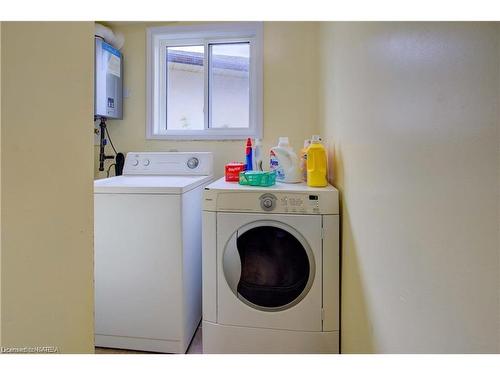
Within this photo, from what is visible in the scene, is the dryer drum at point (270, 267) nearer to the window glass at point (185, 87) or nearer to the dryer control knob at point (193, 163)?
the dryer control knob at point (193, 163)

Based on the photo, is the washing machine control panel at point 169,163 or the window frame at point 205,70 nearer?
the washing machine control panel at point 169,163

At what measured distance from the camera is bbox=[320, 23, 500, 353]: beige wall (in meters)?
0.43

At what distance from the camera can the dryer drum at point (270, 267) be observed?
4.63ft

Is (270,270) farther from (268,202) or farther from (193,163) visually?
(193,163)

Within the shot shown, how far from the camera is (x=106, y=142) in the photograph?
90.9 inches

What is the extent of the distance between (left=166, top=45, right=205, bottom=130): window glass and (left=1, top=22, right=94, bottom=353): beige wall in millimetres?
1710

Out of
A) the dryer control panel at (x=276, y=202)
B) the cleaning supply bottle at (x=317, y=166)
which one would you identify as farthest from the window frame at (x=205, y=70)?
the dryer control panel at (x=276, y=202)

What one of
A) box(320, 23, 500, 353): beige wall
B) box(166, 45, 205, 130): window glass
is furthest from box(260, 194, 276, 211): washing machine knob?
box(166, 45, 205, 130): window glass

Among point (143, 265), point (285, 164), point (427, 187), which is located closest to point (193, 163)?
point (285, 164)

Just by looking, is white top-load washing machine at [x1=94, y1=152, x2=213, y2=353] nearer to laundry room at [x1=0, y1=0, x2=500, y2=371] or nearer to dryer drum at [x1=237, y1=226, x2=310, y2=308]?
laundry room at [x1=0, y1=0, x2=500, y2=371]

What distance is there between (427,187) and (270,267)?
986 millimetres

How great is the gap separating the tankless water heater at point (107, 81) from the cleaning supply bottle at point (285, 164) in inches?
50.5

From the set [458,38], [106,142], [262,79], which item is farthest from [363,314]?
[106,142]

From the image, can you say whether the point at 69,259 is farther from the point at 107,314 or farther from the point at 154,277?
the point at 107,314
